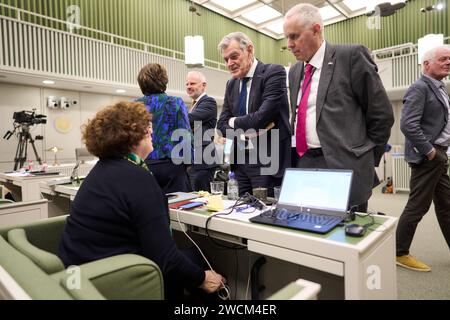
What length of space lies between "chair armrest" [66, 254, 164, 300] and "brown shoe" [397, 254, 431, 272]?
1948 mm

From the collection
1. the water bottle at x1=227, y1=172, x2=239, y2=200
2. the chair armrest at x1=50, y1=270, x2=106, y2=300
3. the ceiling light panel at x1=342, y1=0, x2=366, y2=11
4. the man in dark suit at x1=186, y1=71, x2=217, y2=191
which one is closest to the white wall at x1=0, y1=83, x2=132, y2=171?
the man in dark suit at x1=186, y1=71, x2=217, y2=191

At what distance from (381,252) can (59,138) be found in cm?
698

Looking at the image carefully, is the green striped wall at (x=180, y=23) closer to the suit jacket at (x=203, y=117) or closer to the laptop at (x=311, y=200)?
the suit jacket at (x=203, y=117)

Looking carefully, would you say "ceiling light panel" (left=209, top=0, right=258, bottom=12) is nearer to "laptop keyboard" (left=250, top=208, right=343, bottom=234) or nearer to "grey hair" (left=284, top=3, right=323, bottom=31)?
"grey hair" (left=284, top=3, right=323, bottom=31)

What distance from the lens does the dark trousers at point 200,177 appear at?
2.46 m

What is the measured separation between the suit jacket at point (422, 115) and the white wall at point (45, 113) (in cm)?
477

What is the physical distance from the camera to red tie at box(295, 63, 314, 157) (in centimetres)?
150

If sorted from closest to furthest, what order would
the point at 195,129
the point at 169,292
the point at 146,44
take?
1. the point at 169,292
2. the point at 195,129
3. the point at 146,44

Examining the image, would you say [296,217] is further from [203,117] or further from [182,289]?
[203,117]

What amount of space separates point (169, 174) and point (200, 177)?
0.55m

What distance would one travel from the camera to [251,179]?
5.68 ft
